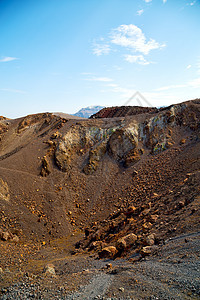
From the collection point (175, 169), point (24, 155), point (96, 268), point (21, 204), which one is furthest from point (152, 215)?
point (24, 155)

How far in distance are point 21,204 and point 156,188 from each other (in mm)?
13870

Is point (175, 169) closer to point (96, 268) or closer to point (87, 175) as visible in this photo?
point (87, 175)

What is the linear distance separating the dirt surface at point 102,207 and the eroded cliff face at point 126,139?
0.45ft

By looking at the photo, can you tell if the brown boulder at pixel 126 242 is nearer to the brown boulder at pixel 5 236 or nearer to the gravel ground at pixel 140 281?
the gravel ground at pixel 140 281

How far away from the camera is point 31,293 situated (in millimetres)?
7617

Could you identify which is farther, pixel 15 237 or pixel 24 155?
pixel 24 155

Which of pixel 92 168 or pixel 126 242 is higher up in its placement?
pixel 92 168

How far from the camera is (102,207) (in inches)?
858

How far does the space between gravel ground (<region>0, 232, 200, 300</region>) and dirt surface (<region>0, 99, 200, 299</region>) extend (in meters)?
0.04

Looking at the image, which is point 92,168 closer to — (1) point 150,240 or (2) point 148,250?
(1) point 150,240

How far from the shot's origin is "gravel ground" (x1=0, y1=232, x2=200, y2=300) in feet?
22.2

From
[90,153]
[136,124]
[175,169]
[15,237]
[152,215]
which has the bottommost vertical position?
[15,237]

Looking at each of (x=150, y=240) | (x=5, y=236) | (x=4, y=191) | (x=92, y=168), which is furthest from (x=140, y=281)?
(x=92, y=168)

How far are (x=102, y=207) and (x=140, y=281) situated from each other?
14.3m
